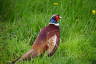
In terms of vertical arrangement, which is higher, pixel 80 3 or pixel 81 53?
pixel 80 3

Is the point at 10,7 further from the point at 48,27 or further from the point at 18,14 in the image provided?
the point at 48,27

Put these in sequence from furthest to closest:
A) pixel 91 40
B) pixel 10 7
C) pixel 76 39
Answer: pixel 10 7 → pixel 76 39 → pixel 91 40

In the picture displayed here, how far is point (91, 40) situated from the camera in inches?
220

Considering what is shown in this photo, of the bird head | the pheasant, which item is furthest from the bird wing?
the bird head

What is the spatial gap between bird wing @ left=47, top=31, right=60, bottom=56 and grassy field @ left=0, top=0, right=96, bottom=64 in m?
0.05

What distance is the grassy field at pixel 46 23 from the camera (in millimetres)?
5723

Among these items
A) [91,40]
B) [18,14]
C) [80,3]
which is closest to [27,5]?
[18,14]

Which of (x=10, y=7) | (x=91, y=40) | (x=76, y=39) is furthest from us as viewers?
(x=10, y=7)

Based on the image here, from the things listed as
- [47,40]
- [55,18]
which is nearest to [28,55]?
[47,40]

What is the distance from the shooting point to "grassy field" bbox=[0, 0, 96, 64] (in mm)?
5723

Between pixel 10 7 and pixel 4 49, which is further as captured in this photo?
pixel 10 7

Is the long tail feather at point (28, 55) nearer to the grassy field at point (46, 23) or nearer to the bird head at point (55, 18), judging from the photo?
the grassy field at point (46, 23)

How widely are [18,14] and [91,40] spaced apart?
3.38 feet

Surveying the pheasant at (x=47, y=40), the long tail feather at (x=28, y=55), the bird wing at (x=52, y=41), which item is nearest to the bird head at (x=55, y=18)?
the pheasant at (x=47, y=40)
